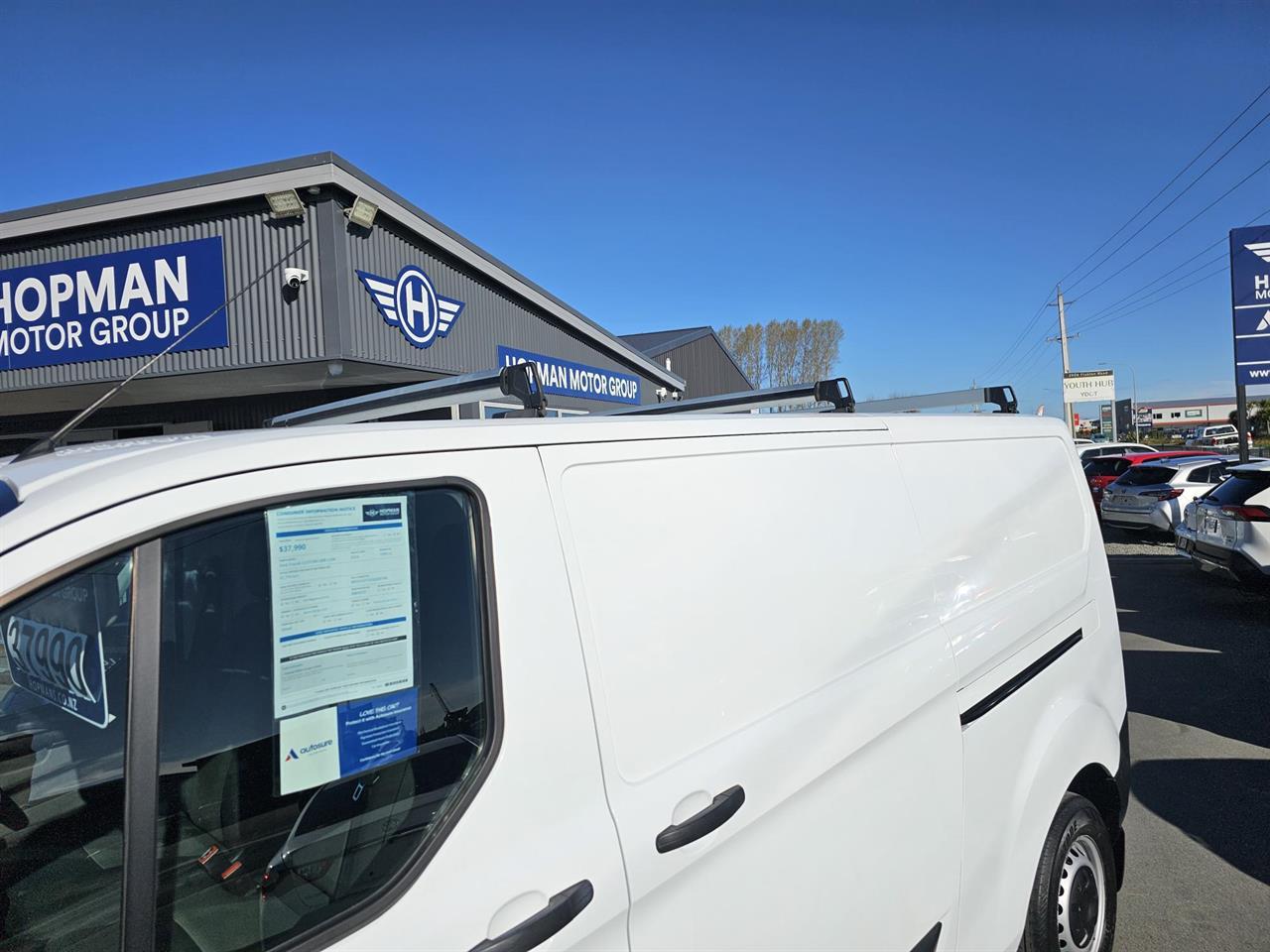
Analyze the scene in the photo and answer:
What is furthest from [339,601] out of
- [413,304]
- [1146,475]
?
[1146,475]

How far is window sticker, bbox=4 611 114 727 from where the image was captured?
3.84 feet

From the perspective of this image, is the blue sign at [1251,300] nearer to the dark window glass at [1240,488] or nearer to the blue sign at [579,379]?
the dark window glass at [1240,488]

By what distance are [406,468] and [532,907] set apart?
725 mm

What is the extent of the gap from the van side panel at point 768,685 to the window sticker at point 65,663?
2.42ft

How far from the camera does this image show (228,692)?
1.22m

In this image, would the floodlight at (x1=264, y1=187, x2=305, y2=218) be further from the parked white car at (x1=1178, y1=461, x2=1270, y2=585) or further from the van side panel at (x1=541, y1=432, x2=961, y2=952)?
the parked white car at (x1=1178, y1=461, x2=1270, y2=585)

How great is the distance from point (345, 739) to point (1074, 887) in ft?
8.63

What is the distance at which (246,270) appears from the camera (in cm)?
983

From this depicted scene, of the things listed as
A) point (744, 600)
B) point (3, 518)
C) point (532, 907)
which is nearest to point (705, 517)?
point (744, 600)

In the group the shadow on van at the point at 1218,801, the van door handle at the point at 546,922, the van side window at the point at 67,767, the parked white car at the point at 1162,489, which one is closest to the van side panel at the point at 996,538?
the van door handle at the point at 546,922

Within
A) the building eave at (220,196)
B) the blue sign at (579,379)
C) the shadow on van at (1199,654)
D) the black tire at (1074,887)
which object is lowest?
the shadow on van at (1199,654)

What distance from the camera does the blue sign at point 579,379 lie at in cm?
1410

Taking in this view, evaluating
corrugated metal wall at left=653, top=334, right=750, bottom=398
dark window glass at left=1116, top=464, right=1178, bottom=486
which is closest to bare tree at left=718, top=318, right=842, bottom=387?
corrugated metal wall at left=653, top=334, right=750, bottom=398

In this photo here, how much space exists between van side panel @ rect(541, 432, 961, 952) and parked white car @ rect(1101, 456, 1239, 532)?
1481 cm
